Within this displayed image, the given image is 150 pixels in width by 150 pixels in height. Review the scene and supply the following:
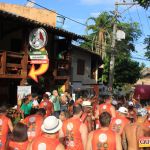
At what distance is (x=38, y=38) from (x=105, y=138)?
14.0m

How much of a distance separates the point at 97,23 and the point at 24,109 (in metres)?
46.6

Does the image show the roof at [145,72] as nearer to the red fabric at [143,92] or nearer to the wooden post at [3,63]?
the red fabric at [143,92]

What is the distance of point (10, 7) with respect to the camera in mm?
38656

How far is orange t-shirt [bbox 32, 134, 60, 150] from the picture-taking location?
6.41m

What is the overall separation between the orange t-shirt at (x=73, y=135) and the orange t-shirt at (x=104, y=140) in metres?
1.46

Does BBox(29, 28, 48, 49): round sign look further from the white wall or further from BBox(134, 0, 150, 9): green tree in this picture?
the white wall

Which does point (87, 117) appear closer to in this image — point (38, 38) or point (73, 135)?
point (73, 135)

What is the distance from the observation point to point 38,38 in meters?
21.0

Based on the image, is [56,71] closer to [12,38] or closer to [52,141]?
[12,38]

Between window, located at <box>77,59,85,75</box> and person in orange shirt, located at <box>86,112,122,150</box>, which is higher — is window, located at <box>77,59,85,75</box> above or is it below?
above

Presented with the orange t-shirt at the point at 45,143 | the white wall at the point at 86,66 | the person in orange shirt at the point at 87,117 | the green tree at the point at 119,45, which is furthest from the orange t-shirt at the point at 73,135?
the green tree at the point at 119,45

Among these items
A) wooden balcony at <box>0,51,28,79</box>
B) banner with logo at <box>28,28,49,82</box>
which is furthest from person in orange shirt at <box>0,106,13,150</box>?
banner with logo at <box>28,28,49,82</box>

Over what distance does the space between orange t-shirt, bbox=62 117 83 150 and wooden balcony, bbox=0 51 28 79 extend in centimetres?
1083

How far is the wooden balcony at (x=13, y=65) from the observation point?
19.7m
